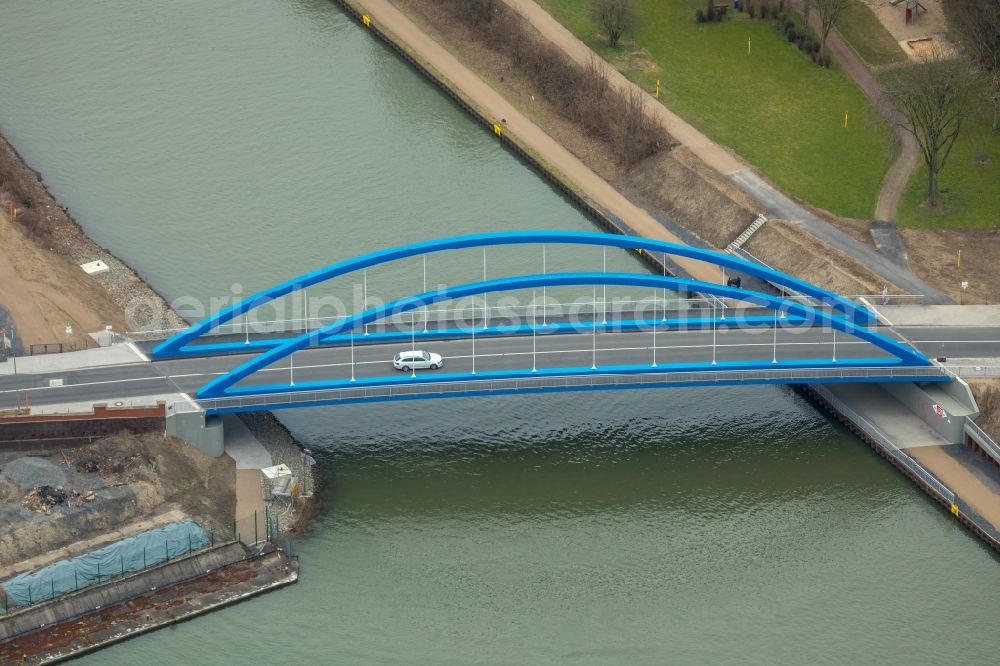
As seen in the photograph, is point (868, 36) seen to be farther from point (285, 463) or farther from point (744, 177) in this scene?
point (285, 463)

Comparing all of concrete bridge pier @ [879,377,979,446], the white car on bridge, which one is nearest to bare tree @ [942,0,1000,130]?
concrete bridge pier @ [879,377,979,446]

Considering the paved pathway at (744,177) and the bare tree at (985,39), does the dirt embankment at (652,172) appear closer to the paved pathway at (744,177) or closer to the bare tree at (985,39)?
the paved pathway at (744,177)

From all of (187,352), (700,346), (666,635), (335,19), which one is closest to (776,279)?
(700,346)

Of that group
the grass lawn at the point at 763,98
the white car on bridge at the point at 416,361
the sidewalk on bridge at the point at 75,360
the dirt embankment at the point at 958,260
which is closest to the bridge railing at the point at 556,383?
the white car on bridge at the point at 416,361

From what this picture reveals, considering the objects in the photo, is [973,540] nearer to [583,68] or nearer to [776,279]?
[776,279]

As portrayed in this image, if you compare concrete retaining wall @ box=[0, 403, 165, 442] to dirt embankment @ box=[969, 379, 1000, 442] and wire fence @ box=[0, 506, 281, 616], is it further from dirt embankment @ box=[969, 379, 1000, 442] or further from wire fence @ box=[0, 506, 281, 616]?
dirt embankment @ box=[969, 379, 1000, 442]
